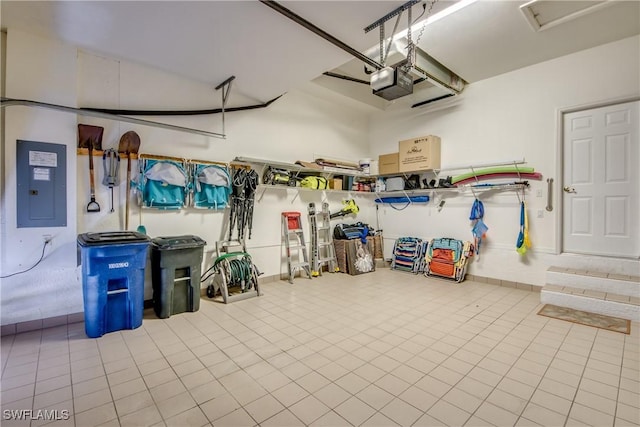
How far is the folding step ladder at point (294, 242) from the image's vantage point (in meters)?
4.98

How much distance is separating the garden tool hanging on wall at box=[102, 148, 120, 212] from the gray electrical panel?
356 mm

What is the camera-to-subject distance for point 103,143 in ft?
11.1

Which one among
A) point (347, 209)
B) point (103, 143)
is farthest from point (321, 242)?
point (103, 143)

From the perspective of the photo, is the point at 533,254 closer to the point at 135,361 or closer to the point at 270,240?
the point at 270,240

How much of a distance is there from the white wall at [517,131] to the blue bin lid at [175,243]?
14.2 ft

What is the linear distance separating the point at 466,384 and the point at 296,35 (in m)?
3.33

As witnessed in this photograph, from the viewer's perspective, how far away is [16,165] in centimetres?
287

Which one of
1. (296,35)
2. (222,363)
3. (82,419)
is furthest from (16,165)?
(296,35)

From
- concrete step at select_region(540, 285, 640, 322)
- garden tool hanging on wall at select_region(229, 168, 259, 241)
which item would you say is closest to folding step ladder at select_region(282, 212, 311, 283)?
garden tool hanging on wall at select_region(229, 168, 259, 241)

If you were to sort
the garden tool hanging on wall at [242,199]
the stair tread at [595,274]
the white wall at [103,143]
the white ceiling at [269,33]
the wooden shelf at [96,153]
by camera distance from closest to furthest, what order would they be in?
the white ceiling at [269,33]
the white wall at [103,143]
the wooden shelf at [96,153]
the stair tread at [595,274]
the garden tool hanging on wall at [242,199]

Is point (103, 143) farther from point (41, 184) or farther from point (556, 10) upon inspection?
point (556, 10)

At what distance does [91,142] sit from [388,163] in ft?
16.4

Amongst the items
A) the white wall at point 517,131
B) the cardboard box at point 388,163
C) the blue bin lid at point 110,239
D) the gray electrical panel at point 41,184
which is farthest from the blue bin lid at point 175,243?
the white wall at point 517,131

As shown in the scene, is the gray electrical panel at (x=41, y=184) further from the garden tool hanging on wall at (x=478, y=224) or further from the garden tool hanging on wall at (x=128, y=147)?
the garden tool hanging on wall at (x=478, y=224)
